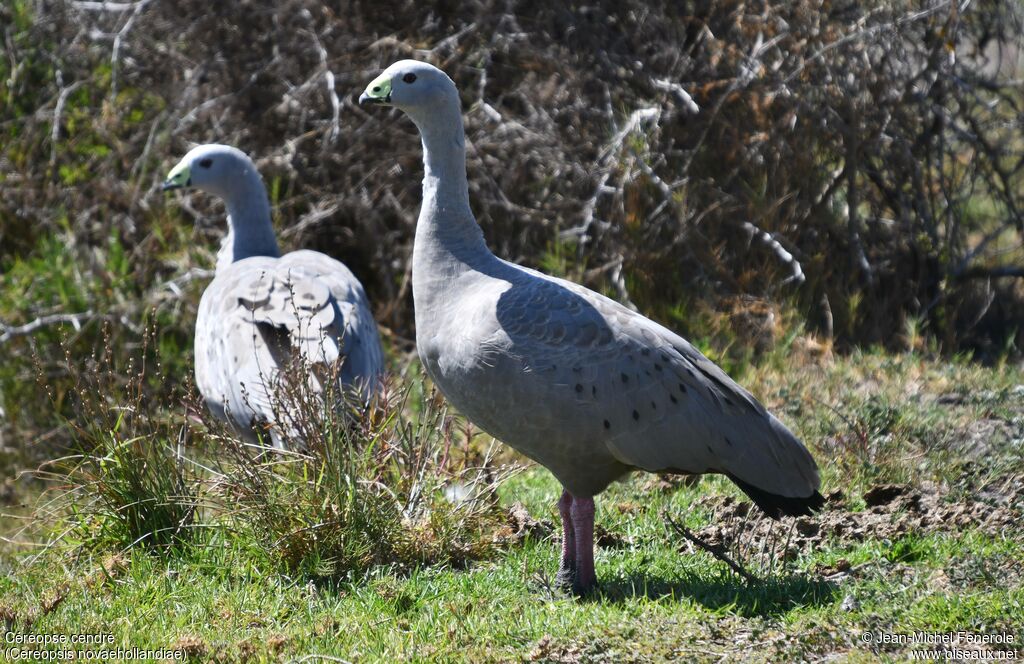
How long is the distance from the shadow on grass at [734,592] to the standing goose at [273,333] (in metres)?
1.52

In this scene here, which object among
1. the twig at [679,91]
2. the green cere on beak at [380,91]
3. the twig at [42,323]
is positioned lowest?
the twig at [42,323]

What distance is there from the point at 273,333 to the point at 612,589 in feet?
7.29

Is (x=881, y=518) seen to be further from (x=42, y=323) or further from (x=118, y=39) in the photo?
(x=118, y=39)

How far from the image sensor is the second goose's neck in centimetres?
693

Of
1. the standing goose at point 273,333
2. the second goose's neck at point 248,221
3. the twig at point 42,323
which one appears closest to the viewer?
the standing goose at point 273,333

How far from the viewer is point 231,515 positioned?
4.66m

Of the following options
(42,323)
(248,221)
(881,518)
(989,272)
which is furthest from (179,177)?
(989,272)

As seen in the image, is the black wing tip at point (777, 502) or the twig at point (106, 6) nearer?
the black wing tip at point (777, 502)

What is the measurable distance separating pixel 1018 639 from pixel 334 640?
2237mm

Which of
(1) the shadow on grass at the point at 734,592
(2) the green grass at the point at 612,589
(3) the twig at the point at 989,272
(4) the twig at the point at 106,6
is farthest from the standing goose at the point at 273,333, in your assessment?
(3) the twig at the point at 989,272

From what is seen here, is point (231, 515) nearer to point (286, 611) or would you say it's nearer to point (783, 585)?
point (286, 611)

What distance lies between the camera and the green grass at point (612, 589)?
3.81 m

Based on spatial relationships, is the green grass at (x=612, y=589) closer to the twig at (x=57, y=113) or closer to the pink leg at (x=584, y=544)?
the pink leg at (x=584, y=544)

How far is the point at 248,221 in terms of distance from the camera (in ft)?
22.8
